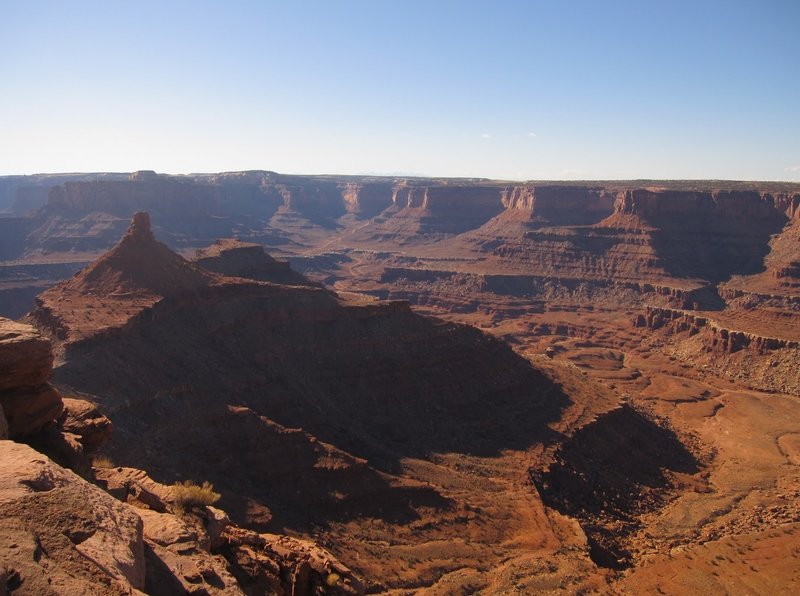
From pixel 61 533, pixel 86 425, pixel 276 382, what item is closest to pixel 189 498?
pixel 86 425

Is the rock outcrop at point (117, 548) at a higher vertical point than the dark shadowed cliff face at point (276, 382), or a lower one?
higher

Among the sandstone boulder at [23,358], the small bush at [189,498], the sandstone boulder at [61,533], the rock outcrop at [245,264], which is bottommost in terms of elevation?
the small bush at [189,498]

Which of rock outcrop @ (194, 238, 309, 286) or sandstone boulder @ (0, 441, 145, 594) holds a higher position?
sandstone boulder @ (0, 441, 145, 594)

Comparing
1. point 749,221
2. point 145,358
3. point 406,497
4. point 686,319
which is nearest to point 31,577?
point 406,497

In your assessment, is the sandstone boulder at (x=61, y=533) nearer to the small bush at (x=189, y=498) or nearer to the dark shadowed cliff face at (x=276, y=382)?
the small bush at (x=189, y=498)

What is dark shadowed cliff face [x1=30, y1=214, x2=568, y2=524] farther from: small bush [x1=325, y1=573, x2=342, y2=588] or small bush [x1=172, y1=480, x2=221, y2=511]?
small bush [x1=325, y1=573, x2=342, y2=588]

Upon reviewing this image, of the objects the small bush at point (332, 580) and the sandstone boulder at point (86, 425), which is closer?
the small bush at point (332, 580)

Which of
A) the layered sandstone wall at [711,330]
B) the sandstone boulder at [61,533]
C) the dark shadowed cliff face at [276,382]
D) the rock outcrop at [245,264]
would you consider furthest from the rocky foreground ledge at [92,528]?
the layered sandstone wall at [711,330]

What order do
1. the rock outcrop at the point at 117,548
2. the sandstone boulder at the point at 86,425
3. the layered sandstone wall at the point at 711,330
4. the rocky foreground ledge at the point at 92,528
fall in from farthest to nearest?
the layered sandstone wall at the point at 711,330, the sandstone boulder at the point at 86,425, the rocky foreground ledge at the point at 92,528, the rock outcrop at the point at 117,548

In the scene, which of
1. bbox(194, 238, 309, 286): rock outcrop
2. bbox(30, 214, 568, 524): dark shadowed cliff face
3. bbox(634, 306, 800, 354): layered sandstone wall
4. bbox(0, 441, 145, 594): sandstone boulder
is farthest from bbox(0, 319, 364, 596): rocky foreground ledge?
bbox(634, 306, 800, 354): layered sandstone wall

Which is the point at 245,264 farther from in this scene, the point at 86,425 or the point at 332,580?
the point at 332,580
